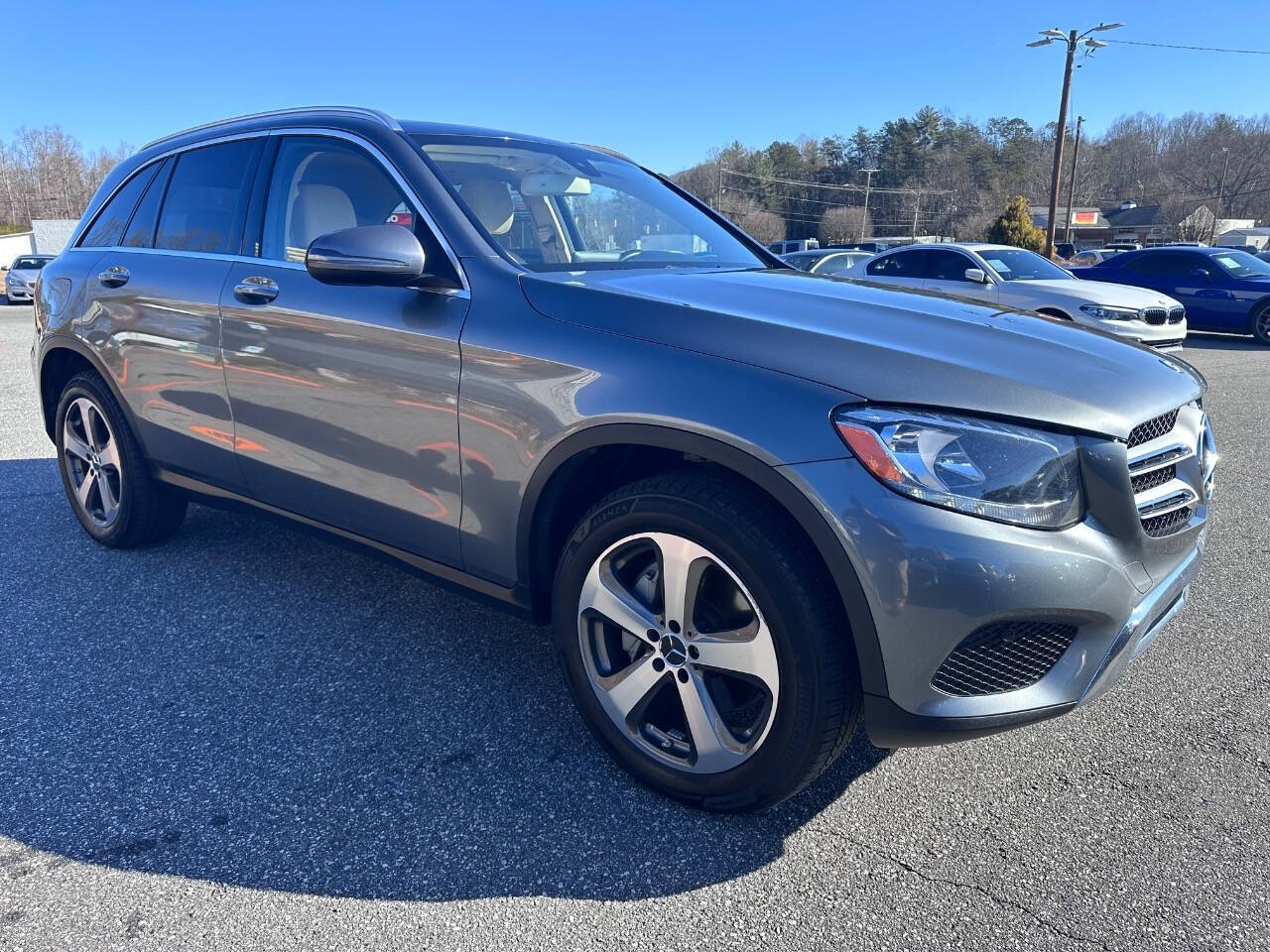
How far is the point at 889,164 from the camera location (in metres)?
85.4

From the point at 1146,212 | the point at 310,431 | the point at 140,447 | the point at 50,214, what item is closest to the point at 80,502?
the point at 140,447

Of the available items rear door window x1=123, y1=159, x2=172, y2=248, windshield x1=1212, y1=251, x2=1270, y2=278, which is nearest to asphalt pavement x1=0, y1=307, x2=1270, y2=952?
rear door window x1=123, y1=159, x2=172, y2=248

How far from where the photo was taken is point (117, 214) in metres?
4.11

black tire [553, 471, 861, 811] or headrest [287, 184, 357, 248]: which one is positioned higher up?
headrest [287, 184, 357, 248]

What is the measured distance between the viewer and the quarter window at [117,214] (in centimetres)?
404

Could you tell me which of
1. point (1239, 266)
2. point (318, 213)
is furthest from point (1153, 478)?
point (1239, 266)

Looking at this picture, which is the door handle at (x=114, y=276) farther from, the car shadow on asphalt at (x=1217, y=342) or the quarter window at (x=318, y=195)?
the car shadow on asphalt at (x=1217, y=342)

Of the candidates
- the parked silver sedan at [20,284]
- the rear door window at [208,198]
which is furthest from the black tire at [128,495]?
the parked silver sedan at [20,284]

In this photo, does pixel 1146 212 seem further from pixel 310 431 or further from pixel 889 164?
pixel 310 431

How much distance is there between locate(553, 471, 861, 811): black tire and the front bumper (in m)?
0.10

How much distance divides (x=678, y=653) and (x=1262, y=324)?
49.7 ft

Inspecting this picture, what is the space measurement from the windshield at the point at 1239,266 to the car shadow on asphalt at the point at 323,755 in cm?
1492

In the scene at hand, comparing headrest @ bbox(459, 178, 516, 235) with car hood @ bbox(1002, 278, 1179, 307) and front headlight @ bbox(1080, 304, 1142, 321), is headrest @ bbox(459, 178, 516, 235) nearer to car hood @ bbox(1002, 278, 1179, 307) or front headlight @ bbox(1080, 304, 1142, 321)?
car hood @ bbox(1002, 278, 1179, 307)

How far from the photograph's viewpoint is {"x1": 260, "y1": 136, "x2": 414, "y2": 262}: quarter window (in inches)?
118
